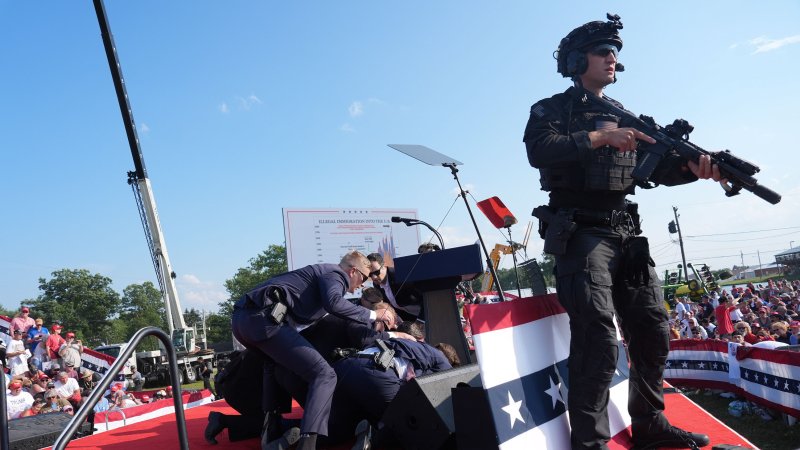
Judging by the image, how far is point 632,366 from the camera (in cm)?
292

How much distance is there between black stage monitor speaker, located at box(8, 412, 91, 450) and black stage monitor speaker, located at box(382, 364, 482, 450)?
2.22 metres

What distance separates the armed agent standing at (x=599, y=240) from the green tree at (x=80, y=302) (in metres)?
83.1

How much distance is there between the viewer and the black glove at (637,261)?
2717 mm

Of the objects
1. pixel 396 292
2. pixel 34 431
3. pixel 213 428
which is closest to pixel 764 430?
pixel 396 292

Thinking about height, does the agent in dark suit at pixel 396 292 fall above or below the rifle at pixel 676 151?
below

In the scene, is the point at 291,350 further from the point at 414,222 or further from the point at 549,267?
the point at 414,222

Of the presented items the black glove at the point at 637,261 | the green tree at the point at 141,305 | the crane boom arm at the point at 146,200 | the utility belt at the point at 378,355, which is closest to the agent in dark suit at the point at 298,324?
the utility belt at the point at 378,355

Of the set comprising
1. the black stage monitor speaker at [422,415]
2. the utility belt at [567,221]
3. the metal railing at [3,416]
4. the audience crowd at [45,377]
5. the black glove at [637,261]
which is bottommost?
the audience crowd at [45,377]

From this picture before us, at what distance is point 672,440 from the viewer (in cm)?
282

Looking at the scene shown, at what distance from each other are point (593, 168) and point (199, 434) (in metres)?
3.79

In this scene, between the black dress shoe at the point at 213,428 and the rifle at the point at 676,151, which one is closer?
the rifle at the point at 676,151

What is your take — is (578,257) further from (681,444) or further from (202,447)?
(202,447)

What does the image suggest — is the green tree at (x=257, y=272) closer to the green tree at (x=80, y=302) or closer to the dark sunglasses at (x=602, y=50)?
the green tree at (x=80, y=302)

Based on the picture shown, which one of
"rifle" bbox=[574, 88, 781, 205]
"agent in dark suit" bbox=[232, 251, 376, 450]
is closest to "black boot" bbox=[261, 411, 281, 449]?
"agent in dark suit" bbox=[232, 251, 376, 450]
